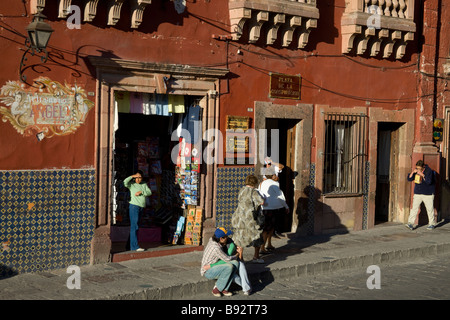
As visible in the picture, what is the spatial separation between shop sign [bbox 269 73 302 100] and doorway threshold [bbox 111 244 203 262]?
11.5ft

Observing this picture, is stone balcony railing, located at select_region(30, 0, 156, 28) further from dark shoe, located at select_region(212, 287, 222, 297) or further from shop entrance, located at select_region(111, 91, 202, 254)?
dark shoe, located at select_region(212, 287, 222, 297)

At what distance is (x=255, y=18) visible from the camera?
13641 millimetres

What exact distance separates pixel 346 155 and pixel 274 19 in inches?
146

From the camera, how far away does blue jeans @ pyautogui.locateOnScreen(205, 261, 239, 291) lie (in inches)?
392

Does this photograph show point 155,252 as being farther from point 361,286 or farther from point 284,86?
point 284,86

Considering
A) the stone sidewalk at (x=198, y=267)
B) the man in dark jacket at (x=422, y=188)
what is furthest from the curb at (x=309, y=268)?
the man in dark jacket at (x=422, y=188)

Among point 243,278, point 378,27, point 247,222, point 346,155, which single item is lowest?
point 243,278

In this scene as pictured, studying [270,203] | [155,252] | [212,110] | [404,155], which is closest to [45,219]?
[155,252]

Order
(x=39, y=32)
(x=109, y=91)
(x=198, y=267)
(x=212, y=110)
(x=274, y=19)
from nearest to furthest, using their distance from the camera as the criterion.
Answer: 1. (x=39, y=32)
2. (x=198, y=267)
3. (x=109, y=91)
4. (x=212, y=110)
5. (x=274, y=19)

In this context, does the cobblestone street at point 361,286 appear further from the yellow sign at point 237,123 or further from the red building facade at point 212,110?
the yellow sign at point 237,123

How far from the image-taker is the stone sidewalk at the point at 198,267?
9.64 metres

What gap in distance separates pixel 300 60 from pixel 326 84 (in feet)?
2.97

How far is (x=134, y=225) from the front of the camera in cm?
1223

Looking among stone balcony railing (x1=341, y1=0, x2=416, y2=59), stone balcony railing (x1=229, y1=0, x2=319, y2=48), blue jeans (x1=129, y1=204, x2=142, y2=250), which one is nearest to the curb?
blue jeans (x1=129, y1=204, x2=142, y2=250)
